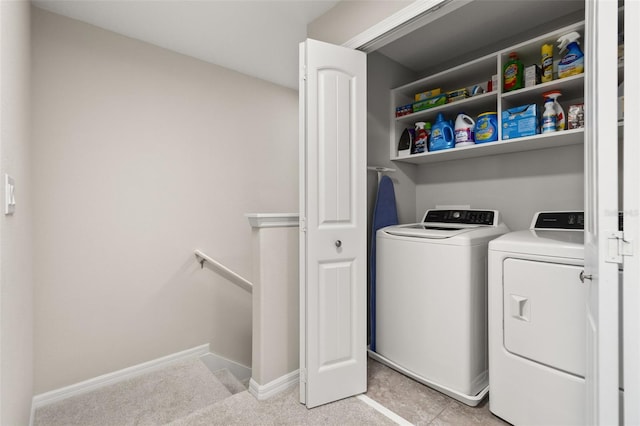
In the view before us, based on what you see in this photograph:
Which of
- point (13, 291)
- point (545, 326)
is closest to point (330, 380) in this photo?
point (545, 326)

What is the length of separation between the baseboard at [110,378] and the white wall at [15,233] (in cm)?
22

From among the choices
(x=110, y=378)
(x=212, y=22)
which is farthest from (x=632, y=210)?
(x=110, y=378)

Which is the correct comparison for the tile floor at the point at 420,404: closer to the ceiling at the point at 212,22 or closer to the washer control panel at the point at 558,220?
the washer control panel at the point at 558,220

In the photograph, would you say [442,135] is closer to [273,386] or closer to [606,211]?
[606,211]

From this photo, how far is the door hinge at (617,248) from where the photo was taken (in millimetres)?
810

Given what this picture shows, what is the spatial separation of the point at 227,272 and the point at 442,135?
2.10 m

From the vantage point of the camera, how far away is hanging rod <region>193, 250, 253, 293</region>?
2.60 meters

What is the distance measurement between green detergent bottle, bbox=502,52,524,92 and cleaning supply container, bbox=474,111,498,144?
176 mm

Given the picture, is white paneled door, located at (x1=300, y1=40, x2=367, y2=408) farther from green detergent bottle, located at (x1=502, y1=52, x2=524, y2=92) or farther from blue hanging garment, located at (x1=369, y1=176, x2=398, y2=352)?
green detergent bottle, located at (x1=502, y1=52, x2=524, y2=92)

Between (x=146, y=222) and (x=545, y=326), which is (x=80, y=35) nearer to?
(x=146, y=222)

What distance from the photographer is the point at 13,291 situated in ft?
3.90

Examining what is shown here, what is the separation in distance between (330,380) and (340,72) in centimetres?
173

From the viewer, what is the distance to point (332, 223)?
67.4 inches

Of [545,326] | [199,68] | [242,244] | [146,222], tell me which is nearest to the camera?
[545,326]
